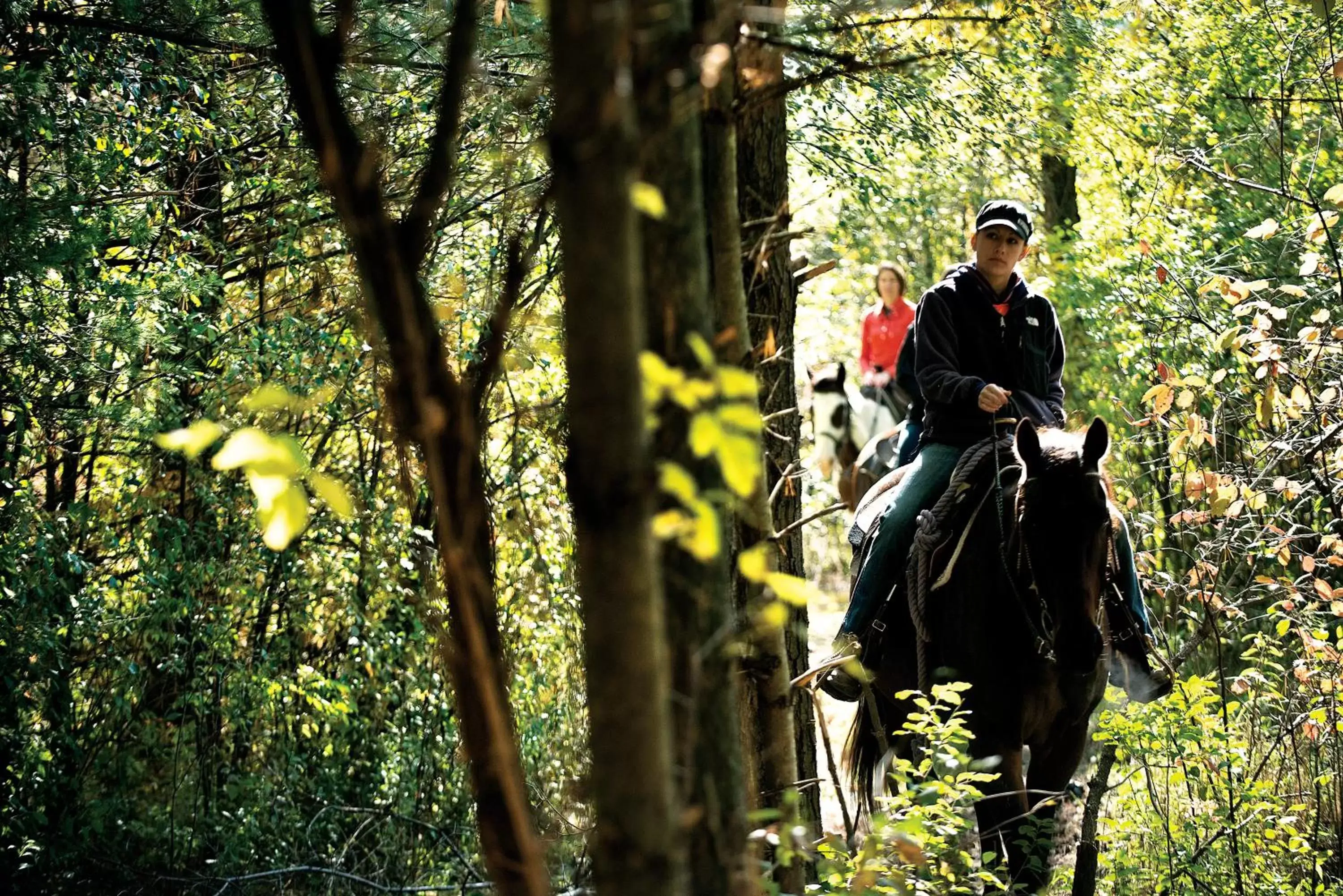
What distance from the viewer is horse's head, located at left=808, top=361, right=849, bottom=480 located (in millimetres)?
14734

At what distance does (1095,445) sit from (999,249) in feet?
4.65

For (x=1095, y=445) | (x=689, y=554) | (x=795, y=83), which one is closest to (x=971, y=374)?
(x=1095, y=445)

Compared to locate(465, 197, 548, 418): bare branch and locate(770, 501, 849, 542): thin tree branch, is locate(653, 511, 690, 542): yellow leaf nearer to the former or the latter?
locate(465, 197, 548, 418): bare branch

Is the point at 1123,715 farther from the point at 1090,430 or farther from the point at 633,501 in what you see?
the point at 633,501

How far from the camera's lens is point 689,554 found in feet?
5.91

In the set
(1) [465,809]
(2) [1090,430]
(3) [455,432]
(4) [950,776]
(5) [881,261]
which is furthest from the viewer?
(5) [881,261]

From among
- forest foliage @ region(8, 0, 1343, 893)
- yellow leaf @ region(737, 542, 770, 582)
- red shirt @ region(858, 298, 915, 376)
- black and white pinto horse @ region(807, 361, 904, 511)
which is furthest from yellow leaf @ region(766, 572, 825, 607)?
red shirt @ region(858, 298, 915, 376)

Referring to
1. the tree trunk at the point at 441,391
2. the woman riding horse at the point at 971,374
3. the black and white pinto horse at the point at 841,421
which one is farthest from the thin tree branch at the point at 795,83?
the black and white pinto horse at the point at 841,421

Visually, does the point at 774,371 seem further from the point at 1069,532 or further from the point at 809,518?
the point at 1069,532

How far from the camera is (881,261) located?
17562 mm

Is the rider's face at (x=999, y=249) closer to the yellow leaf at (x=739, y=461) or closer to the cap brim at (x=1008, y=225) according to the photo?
the cap brim at (x=1008, y=225)

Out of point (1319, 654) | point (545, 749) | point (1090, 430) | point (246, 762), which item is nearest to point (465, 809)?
point (545, 749)

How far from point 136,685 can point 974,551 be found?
4.04m

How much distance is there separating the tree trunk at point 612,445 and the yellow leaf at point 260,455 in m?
0.30
